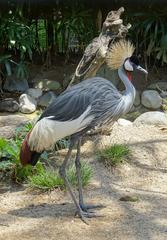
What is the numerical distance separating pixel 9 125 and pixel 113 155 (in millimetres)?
1276

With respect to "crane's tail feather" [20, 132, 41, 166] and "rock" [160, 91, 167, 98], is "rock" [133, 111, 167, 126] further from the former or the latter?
"crane's tail feather" [20, 132, 41, 166]

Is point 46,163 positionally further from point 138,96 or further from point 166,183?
point 138,96

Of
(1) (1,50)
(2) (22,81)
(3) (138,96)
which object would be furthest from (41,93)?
(3) (138,96)

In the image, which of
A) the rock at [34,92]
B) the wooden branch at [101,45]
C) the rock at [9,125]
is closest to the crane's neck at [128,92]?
the wooden branch at [101,45]

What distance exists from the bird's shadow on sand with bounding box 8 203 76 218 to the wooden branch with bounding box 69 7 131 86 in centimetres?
153

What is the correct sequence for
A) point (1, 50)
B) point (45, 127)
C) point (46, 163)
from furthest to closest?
1. point (1, 50)
2. point (46, 163)
3. point (45, 127)

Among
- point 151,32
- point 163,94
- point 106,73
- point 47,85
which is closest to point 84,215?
point 163,94

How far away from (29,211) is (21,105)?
3.51m

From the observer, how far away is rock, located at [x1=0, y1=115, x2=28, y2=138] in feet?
17.4

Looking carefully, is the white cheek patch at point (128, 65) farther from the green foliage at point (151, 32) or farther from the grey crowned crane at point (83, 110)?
the green foliage at point (151, 32)

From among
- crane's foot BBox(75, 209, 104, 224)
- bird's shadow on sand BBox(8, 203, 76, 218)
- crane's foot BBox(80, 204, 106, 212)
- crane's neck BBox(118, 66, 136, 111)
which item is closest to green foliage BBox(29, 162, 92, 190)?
bird's shadow on sand BBox(8, 203, 76, 218)

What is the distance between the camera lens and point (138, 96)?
7.87 metres

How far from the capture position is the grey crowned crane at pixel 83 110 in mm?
3908

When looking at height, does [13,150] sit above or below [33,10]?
below
